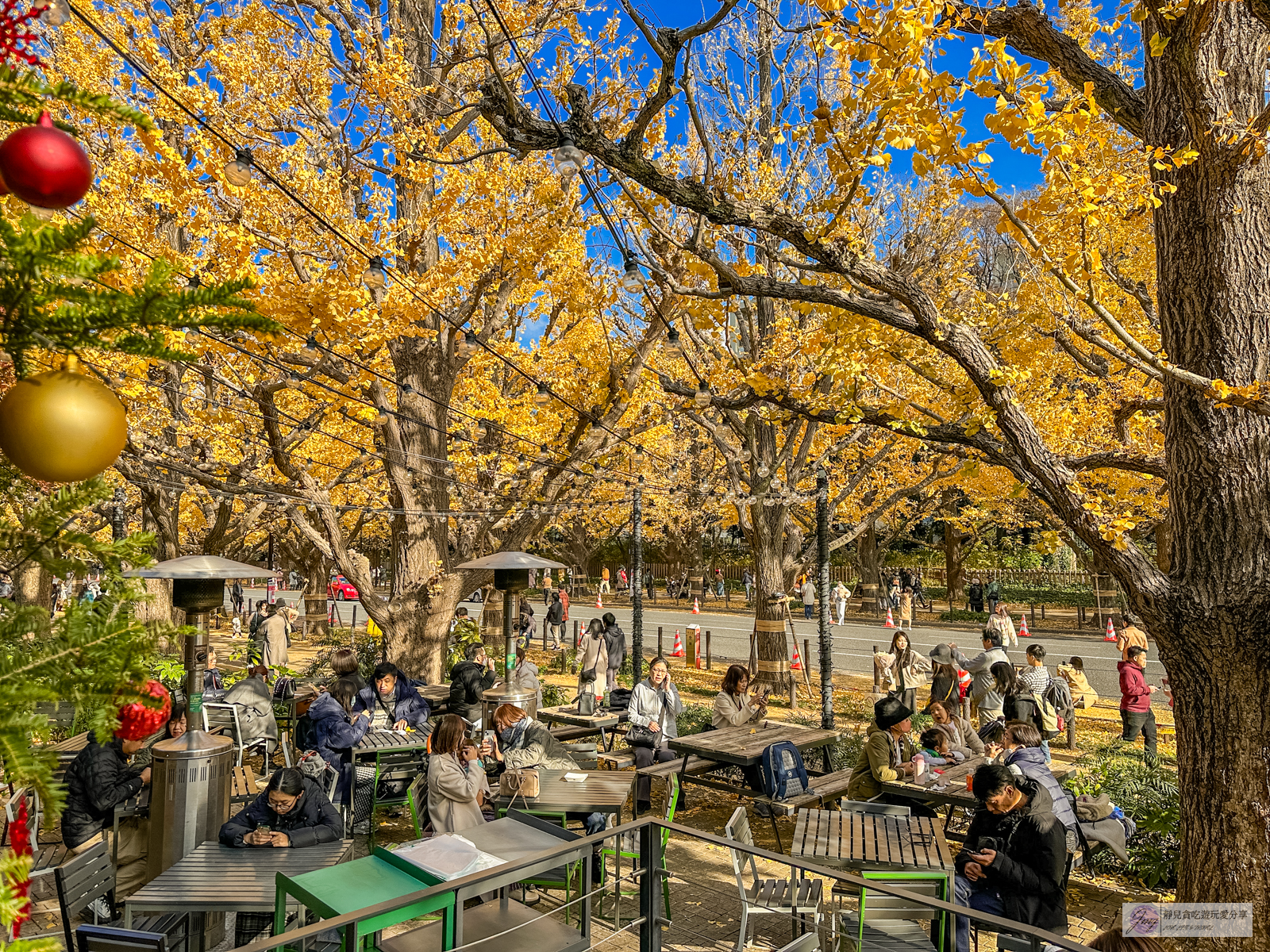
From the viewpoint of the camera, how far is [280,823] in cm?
533

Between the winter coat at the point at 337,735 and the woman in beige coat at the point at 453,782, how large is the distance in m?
1.78

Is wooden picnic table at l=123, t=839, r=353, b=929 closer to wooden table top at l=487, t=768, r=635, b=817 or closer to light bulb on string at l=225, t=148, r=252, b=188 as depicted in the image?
wooden table top at l=487, t=768, r=635, b=817

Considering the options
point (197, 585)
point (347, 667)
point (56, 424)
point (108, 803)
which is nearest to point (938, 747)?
point (347, 667)

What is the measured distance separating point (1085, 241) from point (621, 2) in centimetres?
296

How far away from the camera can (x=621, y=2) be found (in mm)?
4656

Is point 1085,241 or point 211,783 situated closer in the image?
point 1085,241

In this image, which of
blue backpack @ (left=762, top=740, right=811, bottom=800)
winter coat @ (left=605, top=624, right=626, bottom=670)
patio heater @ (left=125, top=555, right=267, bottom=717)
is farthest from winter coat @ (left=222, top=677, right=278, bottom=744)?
winter coat @ (left=605, top=624, right=626, bottom=670)

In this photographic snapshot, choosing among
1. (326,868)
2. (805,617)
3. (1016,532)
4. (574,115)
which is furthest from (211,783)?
(1016,532)

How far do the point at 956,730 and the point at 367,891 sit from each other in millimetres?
6357

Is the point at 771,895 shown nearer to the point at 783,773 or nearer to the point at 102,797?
the point at 783,773

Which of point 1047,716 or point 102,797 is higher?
point 102,797

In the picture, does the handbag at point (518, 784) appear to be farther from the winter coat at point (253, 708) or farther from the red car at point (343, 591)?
the red car at point (343, 591)

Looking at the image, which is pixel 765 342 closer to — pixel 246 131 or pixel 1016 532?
pixel 246 131

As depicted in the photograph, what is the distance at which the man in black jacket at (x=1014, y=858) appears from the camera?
195 inches
